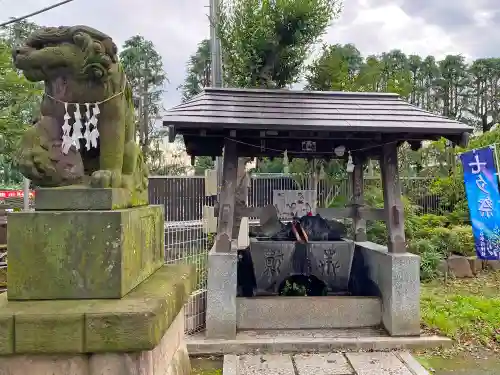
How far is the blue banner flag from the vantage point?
803 cm

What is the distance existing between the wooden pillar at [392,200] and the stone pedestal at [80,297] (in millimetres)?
4685

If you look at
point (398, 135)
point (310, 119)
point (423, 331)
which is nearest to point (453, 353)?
point (423, 331)

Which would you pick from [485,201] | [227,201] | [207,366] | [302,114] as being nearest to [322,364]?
[207,366]

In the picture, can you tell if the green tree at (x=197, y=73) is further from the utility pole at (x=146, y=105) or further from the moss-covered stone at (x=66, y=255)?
the moss-covered stone at (x=66, y=255)

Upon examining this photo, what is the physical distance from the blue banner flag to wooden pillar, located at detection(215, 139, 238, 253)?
5.15 m

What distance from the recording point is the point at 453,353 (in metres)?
5.85

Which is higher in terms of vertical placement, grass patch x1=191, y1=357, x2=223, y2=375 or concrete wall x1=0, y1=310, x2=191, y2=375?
concrete wall x1=0, y1=310, x2=191, y2=375

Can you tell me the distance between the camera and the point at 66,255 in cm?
233

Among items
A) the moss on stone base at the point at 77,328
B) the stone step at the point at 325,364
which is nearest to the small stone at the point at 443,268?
the stone step at the point at 325,364

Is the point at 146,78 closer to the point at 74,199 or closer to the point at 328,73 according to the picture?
the point at 328,73

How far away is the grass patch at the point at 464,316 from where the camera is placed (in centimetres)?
622

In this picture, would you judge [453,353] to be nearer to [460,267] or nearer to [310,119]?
[310,119]

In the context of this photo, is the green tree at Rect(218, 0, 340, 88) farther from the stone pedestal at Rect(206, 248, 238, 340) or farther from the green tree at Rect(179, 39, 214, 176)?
the green tree at Rect(179, 39, 214, 176)

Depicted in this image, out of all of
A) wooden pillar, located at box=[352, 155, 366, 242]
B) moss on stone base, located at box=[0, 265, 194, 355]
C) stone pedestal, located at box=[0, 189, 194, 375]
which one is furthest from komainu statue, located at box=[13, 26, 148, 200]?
wooden pillar, located at box=[352, 155, 366, 242]
